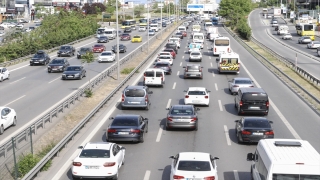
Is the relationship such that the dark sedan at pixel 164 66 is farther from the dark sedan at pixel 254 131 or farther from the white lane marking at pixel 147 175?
the white lane marking at pixel 147 175

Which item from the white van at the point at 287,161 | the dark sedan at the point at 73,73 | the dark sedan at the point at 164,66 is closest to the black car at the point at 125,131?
the white van at the point at 287,161

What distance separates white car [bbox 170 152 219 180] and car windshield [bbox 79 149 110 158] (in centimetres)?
252

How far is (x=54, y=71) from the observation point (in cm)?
5019

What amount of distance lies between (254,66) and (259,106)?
2729cm

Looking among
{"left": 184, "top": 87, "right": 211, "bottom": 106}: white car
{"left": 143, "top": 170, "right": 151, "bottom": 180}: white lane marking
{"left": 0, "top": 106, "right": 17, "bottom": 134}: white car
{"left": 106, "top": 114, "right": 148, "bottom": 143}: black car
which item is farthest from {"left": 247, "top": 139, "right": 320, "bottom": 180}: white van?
{"left": 184, "top": 87, "right": 211, "bottom": 106}: white car

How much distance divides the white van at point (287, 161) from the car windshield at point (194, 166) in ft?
5.99

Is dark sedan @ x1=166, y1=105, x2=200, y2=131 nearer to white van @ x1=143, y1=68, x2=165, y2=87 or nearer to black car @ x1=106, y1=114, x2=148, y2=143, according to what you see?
black car @ x1=106, y1=114, x2=148, y2=143

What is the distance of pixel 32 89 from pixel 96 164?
23986 millimetres

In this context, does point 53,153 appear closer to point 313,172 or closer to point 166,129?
point 166,129

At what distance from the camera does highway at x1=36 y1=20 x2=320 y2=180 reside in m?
19.2

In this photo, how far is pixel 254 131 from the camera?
74.2 ft

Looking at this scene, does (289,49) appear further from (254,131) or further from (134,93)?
(254,131)

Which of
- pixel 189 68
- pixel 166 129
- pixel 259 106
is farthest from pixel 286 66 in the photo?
pixel 166 129

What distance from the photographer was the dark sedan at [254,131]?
2255 centimetres
